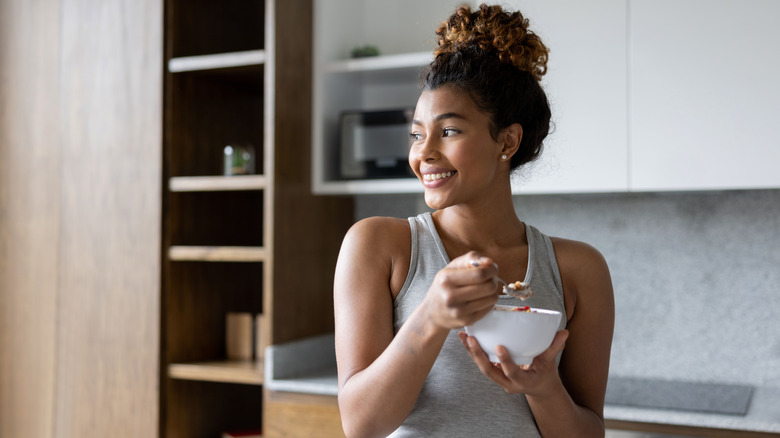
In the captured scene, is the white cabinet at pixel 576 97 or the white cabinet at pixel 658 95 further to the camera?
the white cabinet at pixel 576 97

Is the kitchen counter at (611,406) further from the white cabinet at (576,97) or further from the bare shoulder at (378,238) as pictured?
the bare shoulder at (378,238)

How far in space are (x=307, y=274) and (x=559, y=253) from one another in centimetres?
128

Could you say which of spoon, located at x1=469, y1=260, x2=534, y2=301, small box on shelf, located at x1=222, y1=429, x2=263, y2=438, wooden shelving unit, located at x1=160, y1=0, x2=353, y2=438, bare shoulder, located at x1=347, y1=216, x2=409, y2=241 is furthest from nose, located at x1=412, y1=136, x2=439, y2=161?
small box on shelf, located at x1=222, y1=429, x2=263, y2=438

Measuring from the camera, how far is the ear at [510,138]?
1.18m

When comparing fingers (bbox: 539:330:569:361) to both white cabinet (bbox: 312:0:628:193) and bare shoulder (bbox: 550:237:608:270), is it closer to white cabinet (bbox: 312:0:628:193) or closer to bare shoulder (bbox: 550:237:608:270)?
bare shoulder (bbox: 550:237:608:270)

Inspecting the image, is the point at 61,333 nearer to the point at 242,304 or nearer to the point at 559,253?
the point at 242,304

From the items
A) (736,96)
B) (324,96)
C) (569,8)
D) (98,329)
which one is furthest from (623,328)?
(98,329)

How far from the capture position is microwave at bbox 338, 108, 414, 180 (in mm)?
2258

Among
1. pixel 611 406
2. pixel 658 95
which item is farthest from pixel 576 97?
pixel 611 406

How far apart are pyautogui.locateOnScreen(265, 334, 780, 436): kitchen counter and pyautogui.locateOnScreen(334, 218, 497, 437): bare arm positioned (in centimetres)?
91

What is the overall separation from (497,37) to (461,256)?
379 mm

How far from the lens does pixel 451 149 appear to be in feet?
3.61

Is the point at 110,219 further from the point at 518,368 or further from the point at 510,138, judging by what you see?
the point at 518,368

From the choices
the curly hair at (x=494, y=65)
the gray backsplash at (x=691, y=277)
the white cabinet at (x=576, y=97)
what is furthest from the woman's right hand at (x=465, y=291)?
the gray backsplash at (x=691, y=277)
